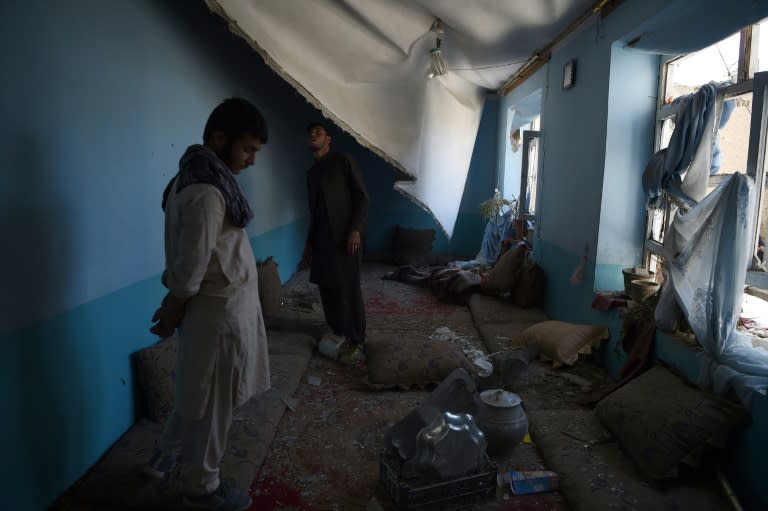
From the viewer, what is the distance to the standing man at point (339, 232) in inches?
123

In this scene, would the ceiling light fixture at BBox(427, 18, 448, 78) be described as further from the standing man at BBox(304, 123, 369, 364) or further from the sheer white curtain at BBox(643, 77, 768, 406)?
the sheer white curtain at BBox(643, 77, 768, 406)

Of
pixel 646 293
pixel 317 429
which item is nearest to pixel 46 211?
pixel 317 429

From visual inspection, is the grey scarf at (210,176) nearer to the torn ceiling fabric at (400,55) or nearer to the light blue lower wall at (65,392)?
the light blue lower wall at (65,392)

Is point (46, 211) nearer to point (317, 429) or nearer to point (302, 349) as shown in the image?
point (317, 429)

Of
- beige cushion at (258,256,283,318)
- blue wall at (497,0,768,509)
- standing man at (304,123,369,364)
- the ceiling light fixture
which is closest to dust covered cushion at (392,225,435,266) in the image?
blue wall at (497,0,768,509)

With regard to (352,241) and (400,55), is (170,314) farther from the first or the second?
(400,55)

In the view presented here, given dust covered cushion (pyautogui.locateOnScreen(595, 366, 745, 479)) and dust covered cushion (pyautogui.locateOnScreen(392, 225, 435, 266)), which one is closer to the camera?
dust covered cushion (pyautogui.locateOnScreen(595, 366, 745, 479))

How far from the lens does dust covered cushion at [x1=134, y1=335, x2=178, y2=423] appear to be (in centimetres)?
219

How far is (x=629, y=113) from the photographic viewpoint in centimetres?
299

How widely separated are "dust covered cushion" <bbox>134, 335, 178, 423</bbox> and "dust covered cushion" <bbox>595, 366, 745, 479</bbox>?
1914mm

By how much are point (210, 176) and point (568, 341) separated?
7.83 ft

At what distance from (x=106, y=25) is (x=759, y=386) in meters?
2.85

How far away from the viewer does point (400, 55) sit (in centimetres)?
341

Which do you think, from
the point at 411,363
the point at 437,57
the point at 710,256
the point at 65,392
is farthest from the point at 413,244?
the point at 65,392
